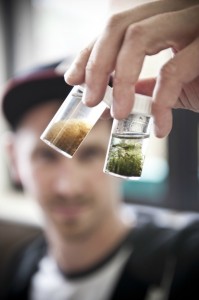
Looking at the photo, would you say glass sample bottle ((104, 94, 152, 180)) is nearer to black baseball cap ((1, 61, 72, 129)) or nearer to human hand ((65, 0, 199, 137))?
human hand ((65, 0, 199, 137))

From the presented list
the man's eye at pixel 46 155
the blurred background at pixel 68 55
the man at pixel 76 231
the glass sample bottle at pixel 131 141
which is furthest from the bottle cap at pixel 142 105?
the blurred background at pixel 68 55

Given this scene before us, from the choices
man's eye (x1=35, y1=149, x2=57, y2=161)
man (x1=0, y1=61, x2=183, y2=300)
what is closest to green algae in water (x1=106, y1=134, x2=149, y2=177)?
man (x1=0, y1=61, x2=183, y2=300)

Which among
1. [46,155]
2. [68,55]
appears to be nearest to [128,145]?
[46,155]

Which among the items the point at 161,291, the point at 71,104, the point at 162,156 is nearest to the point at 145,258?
the point at 161,291

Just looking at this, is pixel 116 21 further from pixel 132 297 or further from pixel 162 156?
pixel 162 156

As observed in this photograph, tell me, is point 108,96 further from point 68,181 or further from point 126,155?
point 68,181

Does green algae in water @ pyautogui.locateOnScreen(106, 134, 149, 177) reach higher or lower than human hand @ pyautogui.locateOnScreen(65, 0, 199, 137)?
lower
